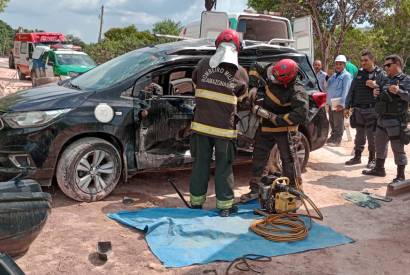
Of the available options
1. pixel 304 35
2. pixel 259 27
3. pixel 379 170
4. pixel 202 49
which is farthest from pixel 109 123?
pixel 259 27

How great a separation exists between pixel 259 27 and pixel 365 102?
3.96 meters

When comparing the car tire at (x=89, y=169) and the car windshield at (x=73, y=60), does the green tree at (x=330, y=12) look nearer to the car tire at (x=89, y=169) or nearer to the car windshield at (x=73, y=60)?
the car windshield at (x=73, y=60)

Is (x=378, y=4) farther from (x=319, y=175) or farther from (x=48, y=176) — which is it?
(x=48, y=176)

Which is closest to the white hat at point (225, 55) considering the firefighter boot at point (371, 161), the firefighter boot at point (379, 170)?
the firefighter boot at point (379, 170)

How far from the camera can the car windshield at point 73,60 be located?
60.3 ft

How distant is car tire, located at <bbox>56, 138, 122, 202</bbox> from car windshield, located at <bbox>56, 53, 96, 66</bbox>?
14009mm

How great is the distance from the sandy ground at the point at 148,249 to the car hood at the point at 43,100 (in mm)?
1067

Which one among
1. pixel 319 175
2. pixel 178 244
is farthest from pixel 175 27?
pixel 178 244

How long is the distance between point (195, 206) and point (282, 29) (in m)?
6.52

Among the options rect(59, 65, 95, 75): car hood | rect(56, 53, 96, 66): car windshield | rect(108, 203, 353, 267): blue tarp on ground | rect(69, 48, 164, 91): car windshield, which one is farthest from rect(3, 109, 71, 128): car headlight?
rect(56, 53, 96, 66): car windshield

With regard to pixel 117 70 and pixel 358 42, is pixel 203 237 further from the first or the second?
pixel 358 42

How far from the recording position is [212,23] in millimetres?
9883

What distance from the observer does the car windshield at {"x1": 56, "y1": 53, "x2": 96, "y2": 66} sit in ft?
60.3

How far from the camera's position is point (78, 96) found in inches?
204
